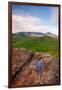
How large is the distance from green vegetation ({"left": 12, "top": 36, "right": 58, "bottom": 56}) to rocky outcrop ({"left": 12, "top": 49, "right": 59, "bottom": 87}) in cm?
5

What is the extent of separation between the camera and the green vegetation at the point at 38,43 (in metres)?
2.35

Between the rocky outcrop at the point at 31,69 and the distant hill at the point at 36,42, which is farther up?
the distant hill at the point at 36,42

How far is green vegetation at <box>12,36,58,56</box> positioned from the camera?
235 centimetres

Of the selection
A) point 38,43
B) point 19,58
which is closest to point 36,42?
point 38,43

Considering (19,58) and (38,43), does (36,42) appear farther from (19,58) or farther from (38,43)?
(19,58)

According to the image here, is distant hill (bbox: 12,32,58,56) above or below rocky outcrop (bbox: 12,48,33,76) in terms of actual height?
above

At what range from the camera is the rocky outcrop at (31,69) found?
233 centimetres

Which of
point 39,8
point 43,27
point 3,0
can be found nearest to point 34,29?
point 43,27

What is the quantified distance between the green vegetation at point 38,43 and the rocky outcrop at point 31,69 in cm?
5

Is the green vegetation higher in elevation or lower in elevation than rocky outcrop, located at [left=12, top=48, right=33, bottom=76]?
higher

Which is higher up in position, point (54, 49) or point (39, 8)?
A: point (39, 8)

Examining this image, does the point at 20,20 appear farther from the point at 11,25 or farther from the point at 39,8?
the point at 39,8

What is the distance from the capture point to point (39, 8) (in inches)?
95.1

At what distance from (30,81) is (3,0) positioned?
3.26 ft
